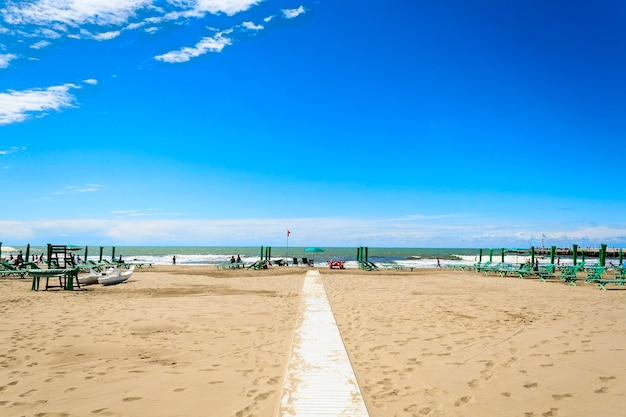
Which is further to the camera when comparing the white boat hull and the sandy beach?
Result: the white boat hull

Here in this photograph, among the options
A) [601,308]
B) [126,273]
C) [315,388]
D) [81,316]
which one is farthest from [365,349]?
[126,273]

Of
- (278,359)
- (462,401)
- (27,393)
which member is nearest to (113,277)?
(27,393)

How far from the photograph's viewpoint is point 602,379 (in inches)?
217

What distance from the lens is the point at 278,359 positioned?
250 inches

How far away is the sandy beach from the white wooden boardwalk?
0.18 metres

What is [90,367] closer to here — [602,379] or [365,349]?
[365,349]

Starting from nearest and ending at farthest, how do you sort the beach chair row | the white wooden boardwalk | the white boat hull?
the white wooden boardwalk → the white boat hull → the beach chair row

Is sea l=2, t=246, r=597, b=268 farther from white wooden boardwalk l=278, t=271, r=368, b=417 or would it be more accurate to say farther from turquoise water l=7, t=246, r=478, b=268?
white wooden boardwalk l=278, t=271, r=368, b=417

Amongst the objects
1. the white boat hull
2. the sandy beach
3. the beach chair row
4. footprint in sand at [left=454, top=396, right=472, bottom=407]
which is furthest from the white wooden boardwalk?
the beach chair row

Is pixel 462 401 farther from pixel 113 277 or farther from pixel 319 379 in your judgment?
pixel 113 277

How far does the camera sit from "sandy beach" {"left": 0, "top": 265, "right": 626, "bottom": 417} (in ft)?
15.2

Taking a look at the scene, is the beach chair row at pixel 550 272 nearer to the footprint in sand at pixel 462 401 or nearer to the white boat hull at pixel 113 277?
the footprint in sand at pixel 462 401

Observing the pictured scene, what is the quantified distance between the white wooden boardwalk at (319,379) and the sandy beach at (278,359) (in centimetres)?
18

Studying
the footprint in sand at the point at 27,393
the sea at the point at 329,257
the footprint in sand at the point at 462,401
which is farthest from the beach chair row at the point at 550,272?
the footprint in sand at the point at 27,393
